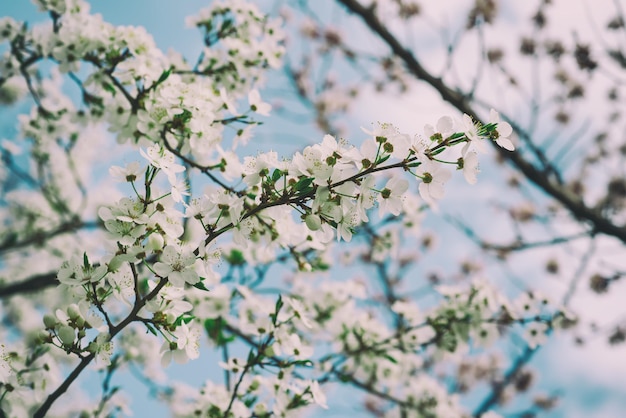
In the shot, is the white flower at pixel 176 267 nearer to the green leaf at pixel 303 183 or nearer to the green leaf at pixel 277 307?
the green leaf at pixel 303 183

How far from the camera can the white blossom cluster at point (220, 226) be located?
153cm

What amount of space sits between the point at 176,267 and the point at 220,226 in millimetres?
207

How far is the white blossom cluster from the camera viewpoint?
5.03 ft

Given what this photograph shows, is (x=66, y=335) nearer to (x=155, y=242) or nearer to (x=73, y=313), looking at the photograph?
Result: (x=73, y=313)

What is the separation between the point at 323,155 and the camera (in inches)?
57.8

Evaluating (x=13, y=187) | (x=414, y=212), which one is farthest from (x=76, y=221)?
(x=13, y=187)

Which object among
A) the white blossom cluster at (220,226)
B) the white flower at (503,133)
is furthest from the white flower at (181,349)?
the white flower at (503,133)

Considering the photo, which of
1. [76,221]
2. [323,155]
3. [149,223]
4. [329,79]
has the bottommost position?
[149,223]

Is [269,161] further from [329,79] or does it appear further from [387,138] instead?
[329,79]

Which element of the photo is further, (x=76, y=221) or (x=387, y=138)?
(x=76, y=221)

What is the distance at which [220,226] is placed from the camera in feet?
5.41

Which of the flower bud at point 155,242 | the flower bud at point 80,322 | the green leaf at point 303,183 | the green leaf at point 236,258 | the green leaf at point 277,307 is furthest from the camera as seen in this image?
the green leaf at point 236,258

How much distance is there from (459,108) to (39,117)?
3655 millimetres

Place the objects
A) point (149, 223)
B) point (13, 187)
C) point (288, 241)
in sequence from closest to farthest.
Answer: point (149, 223) < point (288, 241) < point (13, 187)
